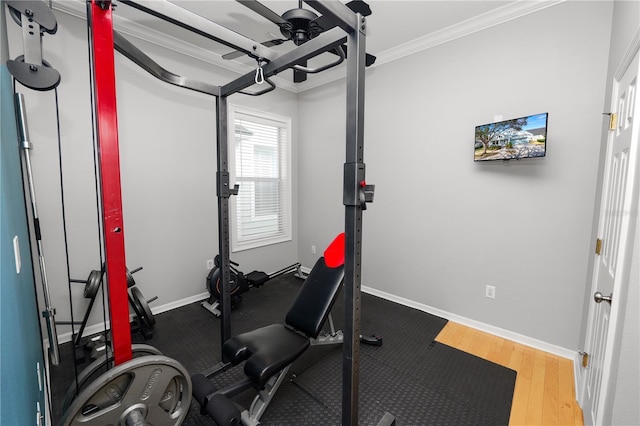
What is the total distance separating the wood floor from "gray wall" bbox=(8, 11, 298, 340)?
2.59m

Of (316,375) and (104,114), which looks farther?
(316,375)

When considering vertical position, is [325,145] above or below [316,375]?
above

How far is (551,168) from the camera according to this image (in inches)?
84.0

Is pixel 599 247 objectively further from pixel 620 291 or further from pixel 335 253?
pixel 335 253

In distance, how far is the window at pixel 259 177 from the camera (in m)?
3.43

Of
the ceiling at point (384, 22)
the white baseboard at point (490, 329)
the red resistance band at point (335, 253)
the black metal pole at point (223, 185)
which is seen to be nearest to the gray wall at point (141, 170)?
the ceiling at point (384, 22)

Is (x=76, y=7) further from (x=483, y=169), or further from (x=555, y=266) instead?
(x=555, y=266)

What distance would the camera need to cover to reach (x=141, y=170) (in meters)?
2.64

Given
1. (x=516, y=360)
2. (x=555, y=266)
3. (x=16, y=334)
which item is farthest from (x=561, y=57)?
(x=16, y=334)

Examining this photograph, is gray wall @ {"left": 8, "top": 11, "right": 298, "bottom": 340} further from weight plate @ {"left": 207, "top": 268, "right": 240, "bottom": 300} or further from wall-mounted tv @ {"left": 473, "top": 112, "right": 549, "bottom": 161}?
wall-mounted tv @ {"left": 473, "top": 112, "right": 549, "bottom": 161}

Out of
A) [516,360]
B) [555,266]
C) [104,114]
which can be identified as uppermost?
[104,114]

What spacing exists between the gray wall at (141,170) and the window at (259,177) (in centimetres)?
22

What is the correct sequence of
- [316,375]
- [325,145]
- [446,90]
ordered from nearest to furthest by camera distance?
[316,375] → [446,90] → [325,145]

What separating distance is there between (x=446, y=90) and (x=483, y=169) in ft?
2.73
